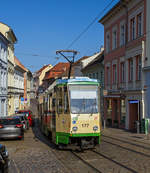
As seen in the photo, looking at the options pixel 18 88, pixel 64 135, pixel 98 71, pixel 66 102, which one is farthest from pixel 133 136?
pixel 18 88

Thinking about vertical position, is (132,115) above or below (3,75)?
below

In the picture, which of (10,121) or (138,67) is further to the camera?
(138,67)

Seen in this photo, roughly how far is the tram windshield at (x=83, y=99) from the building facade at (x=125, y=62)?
10.5m

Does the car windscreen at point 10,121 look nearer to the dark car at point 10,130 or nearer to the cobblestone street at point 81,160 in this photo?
the dark car at point 10,130

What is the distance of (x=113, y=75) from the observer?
31.8 metres

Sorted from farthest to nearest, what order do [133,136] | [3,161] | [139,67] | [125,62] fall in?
[125,62] < [139,67] < [133,136] < [3,161]

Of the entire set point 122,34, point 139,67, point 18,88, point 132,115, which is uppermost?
point 122,34

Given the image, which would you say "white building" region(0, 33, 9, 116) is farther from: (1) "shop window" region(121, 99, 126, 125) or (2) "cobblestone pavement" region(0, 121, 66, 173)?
(2) "cobblestone pavement" region(0, 121, 66, 173)

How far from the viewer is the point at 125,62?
2772cm

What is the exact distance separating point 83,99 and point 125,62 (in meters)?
15.0

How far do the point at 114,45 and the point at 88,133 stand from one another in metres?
19.5

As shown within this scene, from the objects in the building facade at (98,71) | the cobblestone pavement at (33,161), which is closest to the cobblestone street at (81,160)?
the cobblestone pavement at (33,161)

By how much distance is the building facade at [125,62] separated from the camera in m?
24.6

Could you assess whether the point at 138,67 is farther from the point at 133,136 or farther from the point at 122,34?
the point at 133,136
